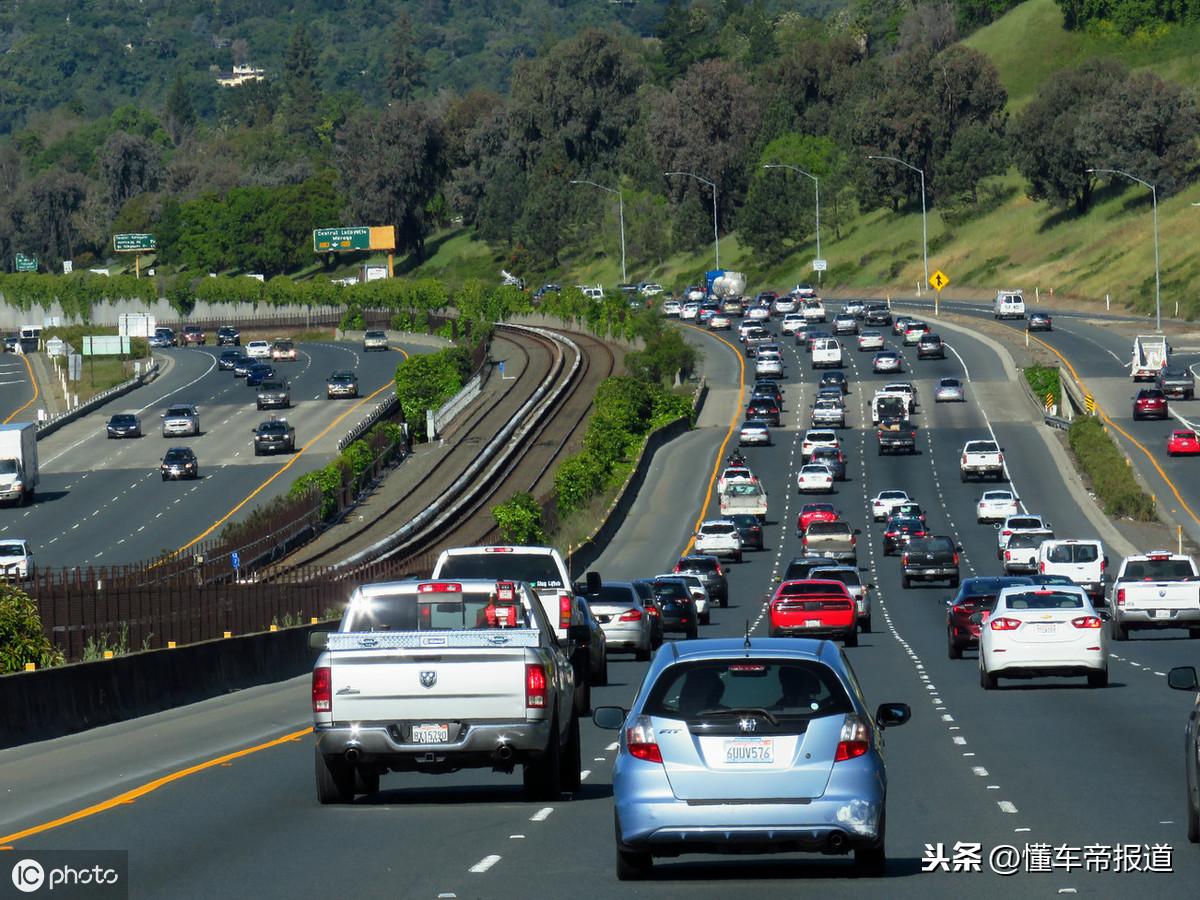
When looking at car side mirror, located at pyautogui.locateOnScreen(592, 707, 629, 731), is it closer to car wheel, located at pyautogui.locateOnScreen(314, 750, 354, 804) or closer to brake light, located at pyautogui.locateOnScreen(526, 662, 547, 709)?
brake light, located at pyautogui.locateOnScreen(526, 662, 547, 709)

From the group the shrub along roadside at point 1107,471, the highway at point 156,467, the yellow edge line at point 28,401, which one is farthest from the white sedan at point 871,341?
the yellow edge line at point 28,401

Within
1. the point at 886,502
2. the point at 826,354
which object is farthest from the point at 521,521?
the point at 826,354

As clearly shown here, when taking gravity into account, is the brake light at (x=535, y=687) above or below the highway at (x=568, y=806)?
above

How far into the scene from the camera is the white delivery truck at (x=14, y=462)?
81.8m

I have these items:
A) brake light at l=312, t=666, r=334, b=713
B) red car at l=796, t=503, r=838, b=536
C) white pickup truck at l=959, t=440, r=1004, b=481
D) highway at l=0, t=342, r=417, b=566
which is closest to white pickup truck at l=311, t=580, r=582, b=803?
brake light at l=312, t=666, r=334, b=713

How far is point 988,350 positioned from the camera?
370 ft

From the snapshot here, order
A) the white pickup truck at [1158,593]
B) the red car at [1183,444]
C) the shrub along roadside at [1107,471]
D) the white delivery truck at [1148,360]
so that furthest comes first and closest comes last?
1. the white delivery truck at [1148,360]
2. the red car at [1183,444]
3. the shrub along roadside at [1107,471]
4. the white pickup truck at [1158,593]

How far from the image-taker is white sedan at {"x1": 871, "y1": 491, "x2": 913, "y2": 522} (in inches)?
2729

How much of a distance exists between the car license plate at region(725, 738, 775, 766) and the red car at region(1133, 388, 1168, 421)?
78081mm

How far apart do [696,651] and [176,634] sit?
70.1ft

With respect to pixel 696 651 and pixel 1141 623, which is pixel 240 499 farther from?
pixel 696 651

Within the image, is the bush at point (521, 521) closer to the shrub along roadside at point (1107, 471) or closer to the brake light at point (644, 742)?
the shrub along roadside at point (1107, 471)

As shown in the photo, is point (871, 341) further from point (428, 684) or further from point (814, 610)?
point (428, 684)

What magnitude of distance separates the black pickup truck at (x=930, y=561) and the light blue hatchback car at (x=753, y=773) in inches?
1668
